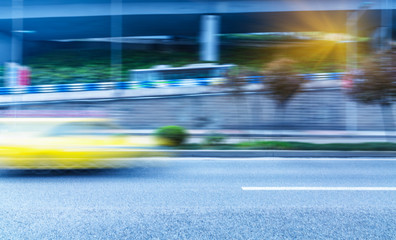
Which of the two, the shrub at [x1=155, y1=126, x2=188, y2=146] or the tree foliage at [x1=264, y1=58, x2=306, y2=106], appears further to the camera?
the tree foliage at [x1=264, y1=58, x2=306, y2=106]

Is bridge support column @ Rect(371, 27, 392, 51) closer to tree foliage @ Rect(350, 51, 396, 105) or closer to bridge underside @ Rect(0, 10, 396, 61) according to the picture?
bridge underside @ Rect(0, 10, 396, 61)

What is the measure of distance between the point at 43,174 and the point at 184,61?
2301 centimetres

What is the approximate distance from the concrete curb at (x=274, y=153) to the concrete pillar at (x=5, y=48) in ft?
93.7

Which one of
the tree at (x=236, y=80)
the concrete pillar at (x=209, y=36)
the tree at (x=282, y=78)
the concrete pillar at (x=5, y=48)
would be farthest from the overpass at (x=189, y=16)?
the tree at (x=282, y=78)

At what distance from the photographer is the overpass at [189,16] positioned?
1067 inches

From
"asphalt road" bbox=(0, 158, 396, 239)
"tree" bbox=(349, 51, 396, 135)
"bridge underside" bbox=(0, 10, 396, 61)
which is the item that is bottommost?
"asphalt road" bbox=(0, 158, 396, 239)

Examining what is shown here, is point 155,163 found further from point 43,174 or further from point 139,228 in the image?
point 139,228

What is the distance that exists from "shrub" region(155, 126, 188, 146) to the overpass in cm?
1642

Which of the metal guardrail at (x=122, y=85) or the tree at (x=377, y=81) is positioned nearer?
the tree at (x=377, y=81)

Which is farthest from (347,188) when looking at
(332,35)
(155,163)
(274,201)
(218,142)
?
(332,35)

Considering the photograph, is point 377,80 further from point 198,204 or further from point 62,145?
point 62,145

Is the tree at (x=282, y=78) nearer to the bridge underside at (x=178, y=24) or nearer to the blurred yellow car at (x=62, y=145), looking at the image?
the blurred yellow car at (x=62, y=145)

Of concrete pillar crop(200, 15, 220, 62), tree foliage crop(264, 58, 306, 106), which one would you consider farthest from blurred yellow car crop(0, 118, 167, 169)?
concrete pillar crop(200, 15, 220, 62)

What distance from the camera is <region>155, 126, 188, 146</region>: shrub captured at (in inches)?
451
